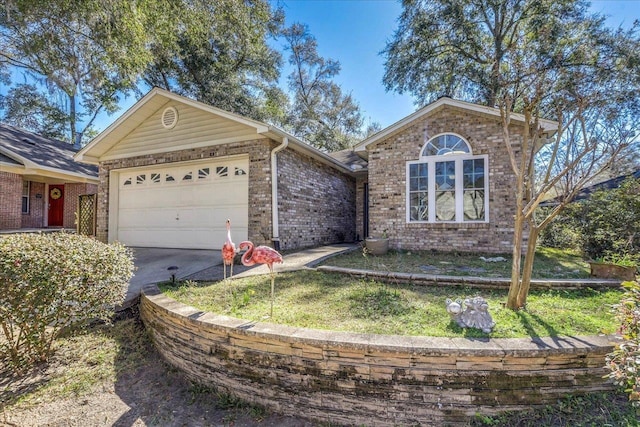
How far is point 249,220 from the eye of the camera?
7.19 meters

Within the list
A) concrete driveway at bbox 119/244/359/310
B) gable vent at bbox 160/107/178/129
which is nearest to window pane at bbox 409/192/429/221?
concrete driveway at bbox 119/244/359/310

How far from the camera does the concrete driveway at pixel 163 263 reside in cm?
528

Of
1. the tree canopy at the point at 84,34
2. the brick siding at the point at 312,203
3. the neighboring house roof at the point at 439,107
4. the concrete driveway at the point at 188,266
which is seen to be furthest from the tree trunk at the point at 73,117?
the neighboring house roof at the point at 439,107

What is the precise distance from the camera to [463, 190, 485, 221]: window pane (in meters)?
7.23

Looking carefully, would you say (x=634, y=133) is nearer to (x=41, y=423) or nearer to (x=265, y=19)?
(x=41, y=423)

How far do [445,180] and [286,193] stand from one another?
4.05 metres

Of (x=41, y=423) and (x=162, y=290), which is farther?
(x=162, y=290)

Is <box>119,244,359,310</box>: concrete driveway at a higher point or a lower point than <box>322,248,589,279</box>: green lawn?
lower

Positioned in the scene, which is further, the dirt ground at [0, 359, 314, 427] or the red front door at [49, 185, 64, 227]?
the red front door at [49, 185, 64, 227]

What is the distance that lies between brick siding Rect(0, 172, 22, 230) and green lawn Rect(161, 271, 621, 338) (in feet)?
35.0

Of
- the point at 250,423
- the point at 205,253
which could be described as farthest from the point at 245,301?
the point at 205,253

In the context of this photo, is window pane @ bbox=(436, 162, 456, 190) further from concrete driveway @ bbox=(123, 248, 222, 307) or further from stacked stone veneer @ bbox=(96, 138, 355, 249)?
concrete driveway @ bbox=(123, 248, 222, 307)

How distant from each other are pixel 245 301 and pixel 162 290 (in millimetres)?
1646

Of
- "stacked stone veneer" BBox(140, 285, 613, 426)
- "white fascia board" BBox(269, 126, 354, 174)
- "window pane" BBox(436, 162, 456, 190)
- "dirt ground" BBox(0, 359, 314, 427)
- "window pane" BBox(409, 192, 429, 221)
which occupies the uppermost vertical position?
"white fascia board" BBox(269, 126, 354, 174)
